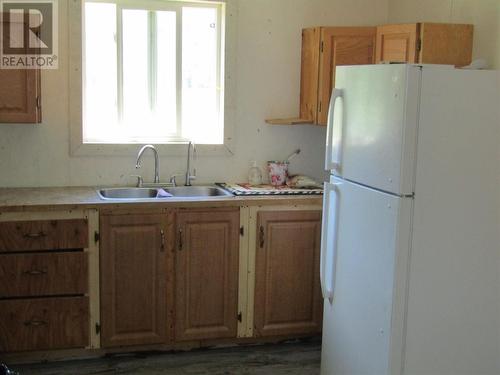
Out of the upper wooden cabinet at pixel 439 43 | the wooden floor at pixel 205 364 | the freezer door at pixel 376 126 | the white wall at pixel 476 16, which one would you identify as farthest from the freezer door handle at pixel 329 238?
the white wall at pixel 476 16

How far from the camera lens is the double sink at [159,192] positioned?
141 inches

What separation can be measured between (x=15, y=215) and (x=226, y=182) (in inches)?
52.9

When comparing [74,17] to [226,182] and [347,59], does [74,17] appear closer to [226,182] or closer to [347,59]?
[226,182]

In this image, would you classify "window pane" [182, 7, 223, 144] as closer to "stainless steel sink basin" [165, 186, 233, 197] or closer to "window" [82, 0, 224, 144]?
"window" [82, 0, 224, 144]

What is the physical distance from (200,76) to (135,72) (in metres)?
0.41

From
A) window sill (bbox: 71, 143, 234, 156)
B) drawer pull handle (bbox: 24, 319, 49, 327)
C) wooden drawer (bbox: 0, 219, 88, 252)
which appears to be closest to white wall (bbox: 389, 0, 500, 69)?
window sill (bbox: 71, 143, 234, 156)

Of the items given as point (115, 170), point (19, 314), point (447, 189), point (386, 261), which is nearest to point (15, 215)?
point (19, 314)

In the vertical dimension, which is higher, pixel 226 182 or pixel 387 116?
pixel 387 116

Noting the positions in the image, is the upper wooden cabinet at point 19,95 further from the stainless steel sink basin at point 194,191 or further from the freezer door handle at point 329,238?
the freezer door handle at point 329,238

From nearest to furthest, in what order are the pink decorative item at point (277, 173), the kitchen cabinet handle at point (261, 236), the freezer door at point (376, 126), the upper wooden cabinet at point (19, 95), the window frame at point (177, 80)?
the freezer door at point (376, 126) < the upper wooden cabinet at point (19, 95) < the kitchen cabinet handle at point (261, 236) < the window frame at point (177, 80) < the pink decorative item at point (277, 173)

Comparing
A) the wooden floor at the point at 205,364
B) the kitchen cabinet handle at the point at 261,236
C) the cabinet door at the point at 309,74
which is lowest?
the wooden floor at the point at 205,364

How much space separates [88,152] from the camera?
3658 mm

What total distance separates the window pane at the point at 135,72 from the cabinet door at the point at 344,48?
3.58ft

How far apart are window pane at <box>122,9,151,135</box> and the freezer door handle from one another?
1492mm
